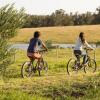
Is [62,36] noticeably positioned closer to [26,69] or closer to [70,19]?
[70,19]

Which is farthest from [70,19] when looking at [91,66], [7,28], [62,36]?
[7,28]

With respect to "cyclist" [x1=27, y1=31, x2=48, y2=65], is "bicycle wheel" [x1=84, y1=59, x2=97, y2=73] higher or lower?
lower

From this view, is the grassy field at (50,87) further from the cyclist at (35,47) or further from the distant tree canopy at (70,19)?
the distant tree canopy at (70,19)

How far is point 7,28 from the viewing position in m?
12.0

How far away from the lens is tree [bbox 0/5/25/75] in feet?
38.8

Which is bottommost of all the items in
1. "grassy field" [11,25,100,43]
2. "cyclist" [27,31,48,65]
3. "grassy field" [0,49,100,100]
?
"grassy field" [11,25,100,43]

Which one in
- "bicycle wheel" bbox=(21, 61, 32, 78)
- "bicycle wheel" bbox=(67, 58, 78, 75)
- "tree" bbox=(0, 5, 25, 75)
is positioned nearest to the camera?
"tree" bbox=(0, 5, 25, 75)

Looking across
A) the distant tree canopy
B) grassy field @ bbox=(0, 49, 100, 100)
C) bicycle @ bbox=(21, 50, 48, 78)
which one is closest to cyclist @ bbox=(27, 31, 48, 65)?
bicycle @ bbox=(21, 50, 48, 78)

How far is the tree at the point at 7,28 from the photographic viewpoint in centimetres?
1183

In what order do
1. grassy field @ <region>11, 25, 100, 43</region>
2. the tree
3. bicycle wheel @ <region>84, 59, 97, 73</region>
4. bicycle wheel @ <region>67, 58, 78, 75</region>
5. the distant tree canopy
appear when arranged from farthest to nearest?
the distant tree canopy < grassy field @ <region>11, 25, 100, 43</region> < bicycle wheel @ <region>84, 59, 97, 73</region> < bicycle wheel @ <region>67, 58, 78, 75</region> < the tree

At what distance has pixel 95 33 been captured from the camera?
70.9m

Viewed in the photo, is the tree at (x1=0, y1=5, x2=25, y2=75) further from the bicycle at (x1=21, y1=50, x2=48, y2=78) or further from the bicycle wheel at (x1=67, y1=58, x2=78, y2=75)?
the bicycle wheel at (x1=67, y1=58, x2=78, y2=75)

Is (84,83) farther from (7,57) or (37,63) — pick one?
(7,57)

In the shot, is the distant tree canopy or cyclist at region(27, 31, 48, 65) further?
the distant tree canopy
